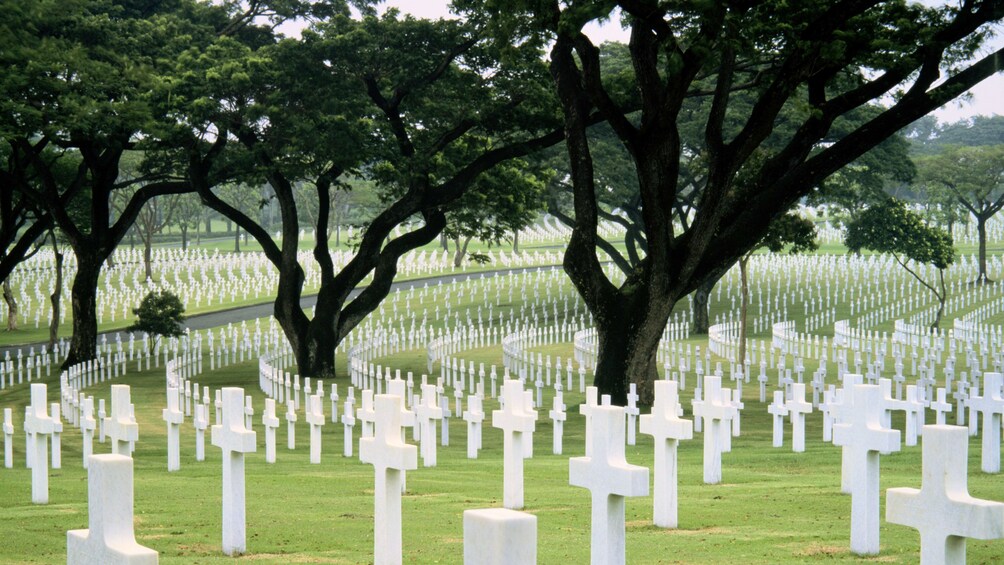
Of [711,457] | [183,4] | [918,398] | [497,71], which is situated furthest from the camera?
[183,4]

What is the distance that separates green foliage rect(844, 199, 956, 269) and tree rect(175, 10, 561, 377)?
1796 cm

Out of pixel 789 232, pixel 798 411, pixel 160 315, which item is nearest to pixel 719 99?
pixel 798 411

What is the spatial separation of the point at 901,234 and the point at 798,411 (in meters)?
30.8

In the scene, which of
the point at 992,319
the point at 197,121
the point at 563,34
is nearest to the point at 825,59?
the point at 563,34

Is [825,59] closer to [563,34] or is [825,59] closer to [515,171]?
[563,34]

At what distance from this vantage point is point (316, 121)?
98.4 ft

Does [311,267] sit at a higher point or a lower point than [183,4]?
lower

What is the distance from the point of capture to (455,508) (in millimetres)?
10641

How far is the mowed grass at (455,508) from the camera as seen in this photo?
812cm

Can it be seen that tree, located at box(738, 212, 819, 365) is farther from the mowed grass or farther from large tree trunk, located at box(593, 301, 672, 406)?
the mowed grass

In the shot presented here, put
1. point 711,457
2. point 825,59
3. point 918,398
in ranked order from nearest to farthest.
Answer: point 711,457 → point 918,398 → point 825,59

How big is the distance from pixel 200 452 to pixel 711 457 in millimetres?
7214

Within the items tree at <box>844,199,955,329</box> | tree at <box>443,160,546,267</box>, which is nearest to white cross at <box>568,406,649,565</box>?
tree at <box>443,160,546,267</box>

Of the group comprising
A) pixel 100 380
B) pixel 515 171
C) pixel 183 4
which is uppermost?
pixel 183 4
